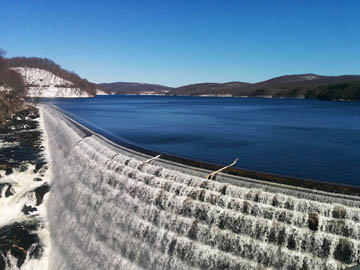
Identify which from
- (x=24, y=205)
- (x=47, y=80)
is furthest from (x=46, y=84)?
(x=24, y=205)

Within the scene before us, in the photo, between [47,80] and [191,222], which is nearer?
[191,222]

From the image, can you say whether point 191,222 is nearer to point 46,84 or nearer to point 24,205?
point 24,205

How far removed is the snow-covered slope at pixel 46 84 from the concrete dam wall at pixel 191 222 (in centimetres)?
13838

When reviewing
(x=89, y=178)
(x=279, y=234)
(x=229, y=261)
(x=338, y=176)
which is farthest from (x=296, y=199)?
(x=89, y=178)

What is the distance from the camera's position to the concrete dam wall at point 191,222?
29.5ft

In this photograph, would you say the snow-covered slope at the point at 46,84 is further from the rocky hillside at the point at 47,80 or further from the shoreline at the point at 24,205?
the shoreline at the point at 24,205

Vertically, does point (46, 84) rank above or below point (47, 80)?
below

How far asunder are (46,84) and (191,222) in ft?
516

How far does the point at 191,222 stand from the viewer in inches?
442

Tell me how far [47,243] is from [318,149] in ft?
72.9

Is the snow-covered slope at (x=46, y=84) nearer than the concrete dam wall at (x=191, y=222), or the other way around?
the concrete dam wall at (x=191, y=222)

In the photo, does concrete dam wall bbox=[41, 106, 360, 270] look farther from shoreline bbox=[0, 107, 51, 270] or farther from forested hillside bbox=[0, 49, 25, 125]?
forested hillside bbox=[0, 49, 25, 125]

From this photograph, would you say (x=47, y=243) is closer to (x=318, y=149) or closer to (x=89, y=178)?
(x=89, y=178)

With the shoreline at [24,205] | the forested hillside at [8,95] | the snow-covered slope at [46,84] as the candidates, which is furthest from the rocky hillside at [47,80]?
the shoreline at [24,205]
